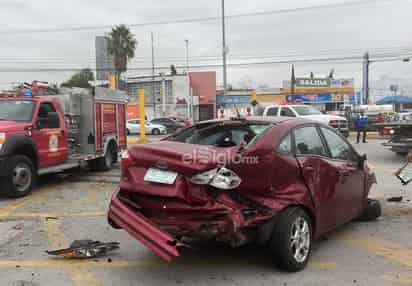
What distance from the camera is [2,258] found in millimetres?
4773

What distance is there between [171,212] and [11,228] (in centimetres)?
334

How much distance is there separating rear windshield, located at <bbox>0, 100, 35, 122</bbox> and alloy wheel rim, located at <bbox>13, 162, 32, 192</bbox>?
1.01 metres

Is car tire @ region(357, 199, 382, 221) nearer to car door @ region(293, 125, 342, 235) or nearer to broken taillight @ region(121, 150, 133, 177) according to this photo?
car door @ region(293, 125, 342, 235)

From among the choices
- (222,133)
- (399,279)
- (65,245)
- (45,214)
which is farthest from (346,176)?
(45,214)

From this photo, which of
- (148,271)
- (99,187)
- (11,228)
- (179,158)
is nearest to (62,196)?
(99,187)

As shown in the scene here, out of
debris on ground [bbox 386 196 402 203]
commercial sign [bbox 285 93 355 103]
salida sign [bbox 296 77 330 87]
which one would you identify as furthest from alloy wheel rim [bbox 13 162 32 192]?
salida sign [bbox 296 77 330 87]

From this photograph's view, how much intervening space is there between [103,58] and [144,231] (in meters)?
45.2

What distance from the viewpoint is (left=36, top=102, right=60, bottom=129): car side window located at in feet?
28.5

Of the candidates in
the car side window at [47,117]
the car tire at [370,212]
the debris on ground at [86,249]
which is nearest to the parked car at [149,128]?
the car side window at [47,117]

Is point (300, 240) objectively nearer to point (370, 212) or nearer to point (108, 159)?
point (370, 212)

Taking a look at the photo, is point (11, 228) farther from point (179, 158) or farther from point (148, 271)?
point (179, 158)

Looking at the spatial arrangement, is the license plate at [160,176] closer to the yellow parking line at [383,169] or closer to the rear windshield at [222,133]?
the rear windshield at [222,133]

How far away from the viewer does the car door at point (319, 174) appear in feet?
14.8

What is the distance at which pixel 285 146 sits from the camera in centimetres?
438
